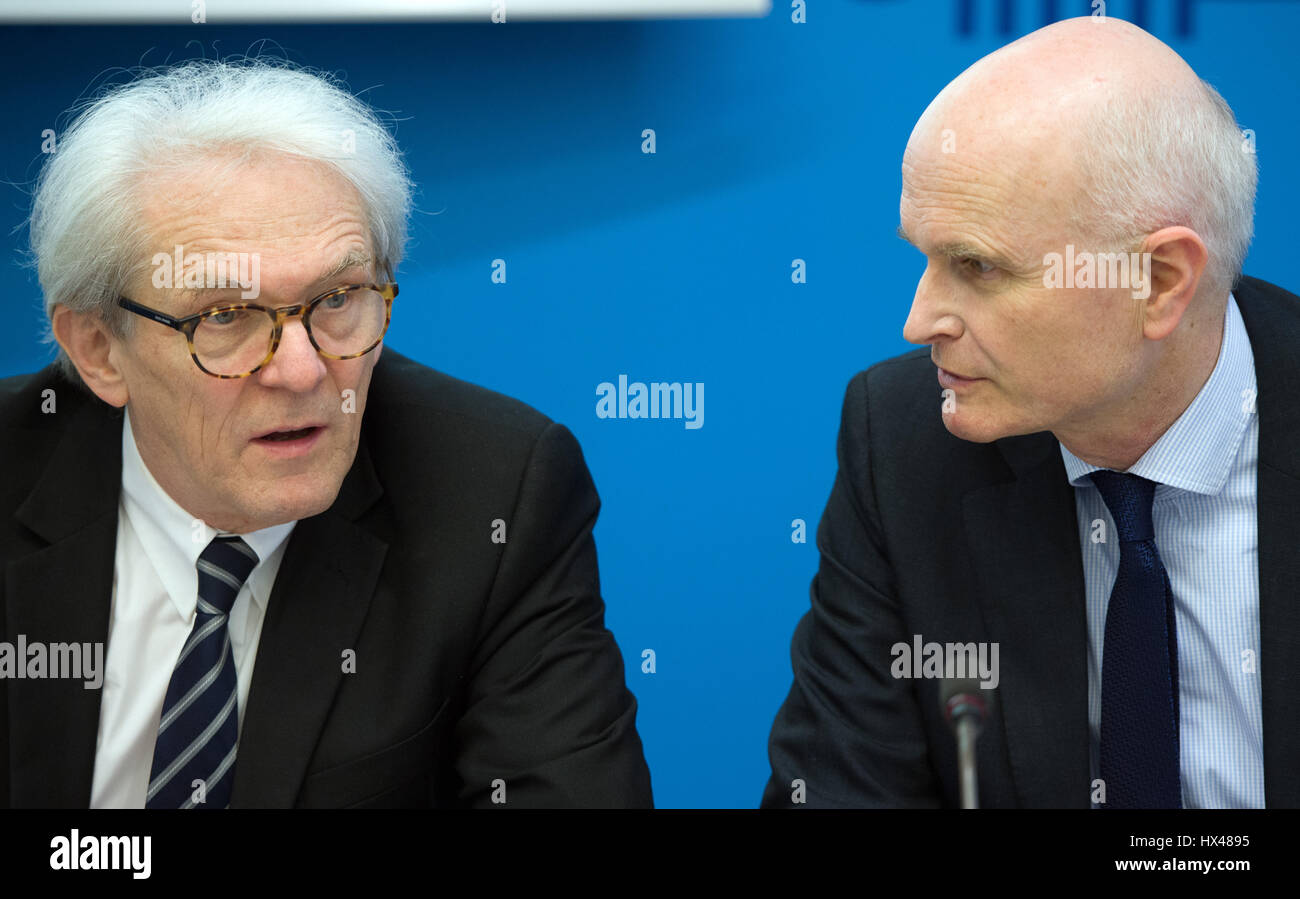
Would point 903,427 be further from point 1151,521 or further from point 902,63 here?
point 902,63

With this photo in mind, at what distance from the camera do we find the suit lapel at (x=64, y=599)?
1.71 m

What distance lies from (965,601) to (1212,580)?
0.30 metres

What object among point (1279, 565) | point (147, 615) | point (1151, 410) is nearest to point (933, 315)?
point (1151, 410)

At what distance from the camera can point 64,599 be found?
1789 millimetres

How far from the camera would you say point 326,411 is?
174 cm

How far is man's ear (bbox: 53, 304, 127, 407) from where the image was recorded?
183cm

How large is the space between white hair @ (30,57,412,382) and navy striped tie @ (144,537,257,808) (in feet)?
1.26

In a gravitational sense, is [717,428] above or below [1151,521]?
above

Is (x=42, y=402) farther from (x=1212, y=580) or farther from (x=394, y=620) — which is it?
(x=1212, y=580)

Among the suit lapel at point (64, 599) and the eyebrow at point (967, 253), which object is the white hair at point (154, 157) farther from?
the eyebrow at point (967, 253)

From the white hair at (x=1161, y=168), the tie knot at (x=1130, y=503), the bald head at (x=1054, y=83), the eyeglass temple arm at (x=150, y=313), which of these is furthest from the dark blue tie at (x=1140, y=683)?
the eyeglass temple arm at (x=150, y=313)

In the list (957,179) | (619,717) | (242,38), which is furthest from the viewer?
(242,38)

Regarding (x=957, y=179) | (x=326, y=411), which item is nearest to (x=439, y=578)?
(x=326, y=411)
